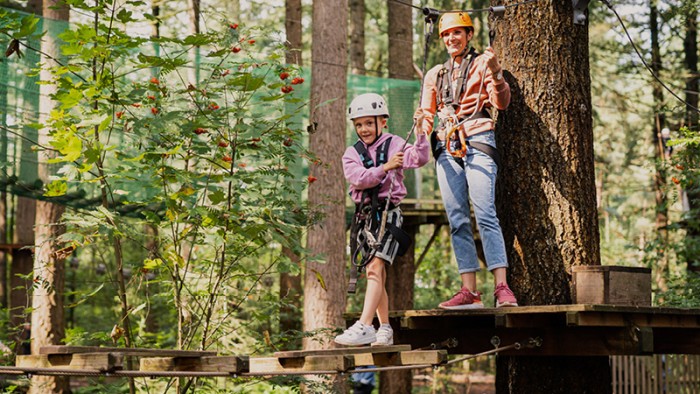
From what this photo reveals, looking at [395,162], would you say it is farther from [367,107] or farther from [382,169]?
[367,107]

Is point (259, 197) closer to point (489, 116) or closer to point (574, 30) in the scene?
point (489, 116)

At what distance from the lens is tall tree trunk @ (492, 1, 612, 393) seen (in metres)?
5.47

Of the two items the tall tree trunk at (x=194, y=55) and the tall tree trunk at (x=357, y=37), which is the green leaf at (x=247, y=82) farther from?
the tall tree trunk at (x=357, y=37)

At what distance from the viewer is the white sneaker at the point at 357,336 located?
5.03m

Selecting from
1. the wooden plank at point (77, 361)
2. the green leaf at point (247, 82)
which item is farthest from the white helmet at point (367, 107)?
the wooden plank at point (77, 361)

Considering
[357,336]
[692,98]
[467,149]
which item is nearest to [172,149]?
[357,336]

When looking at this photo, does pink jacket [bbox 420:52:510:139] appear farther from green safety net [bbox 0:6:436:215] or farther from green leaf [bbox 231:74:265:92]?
green safety net [bbox 0:6:436:215]

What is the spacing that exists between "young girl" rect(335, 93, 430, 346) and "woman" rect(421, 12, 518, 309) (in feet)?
0.70

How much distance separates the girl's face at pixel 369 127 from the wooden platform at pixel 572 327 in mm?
1060

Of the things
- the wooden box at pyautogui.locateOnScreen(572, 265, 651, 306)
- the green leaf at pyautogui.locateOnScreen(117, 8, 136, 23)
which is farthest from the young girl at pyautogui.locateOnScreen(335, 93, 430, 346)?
→ the green leaf at pyautogui.locateOnScreen(117, 8, 136, 23)

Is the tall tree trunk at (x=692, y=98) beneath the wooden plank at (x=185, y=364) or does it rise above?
above

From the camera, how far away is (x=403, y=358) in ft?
14.6

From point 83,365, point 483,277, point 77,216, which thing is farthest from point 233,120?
point 483,277

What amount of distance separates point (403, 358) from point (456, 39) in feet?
6.71
